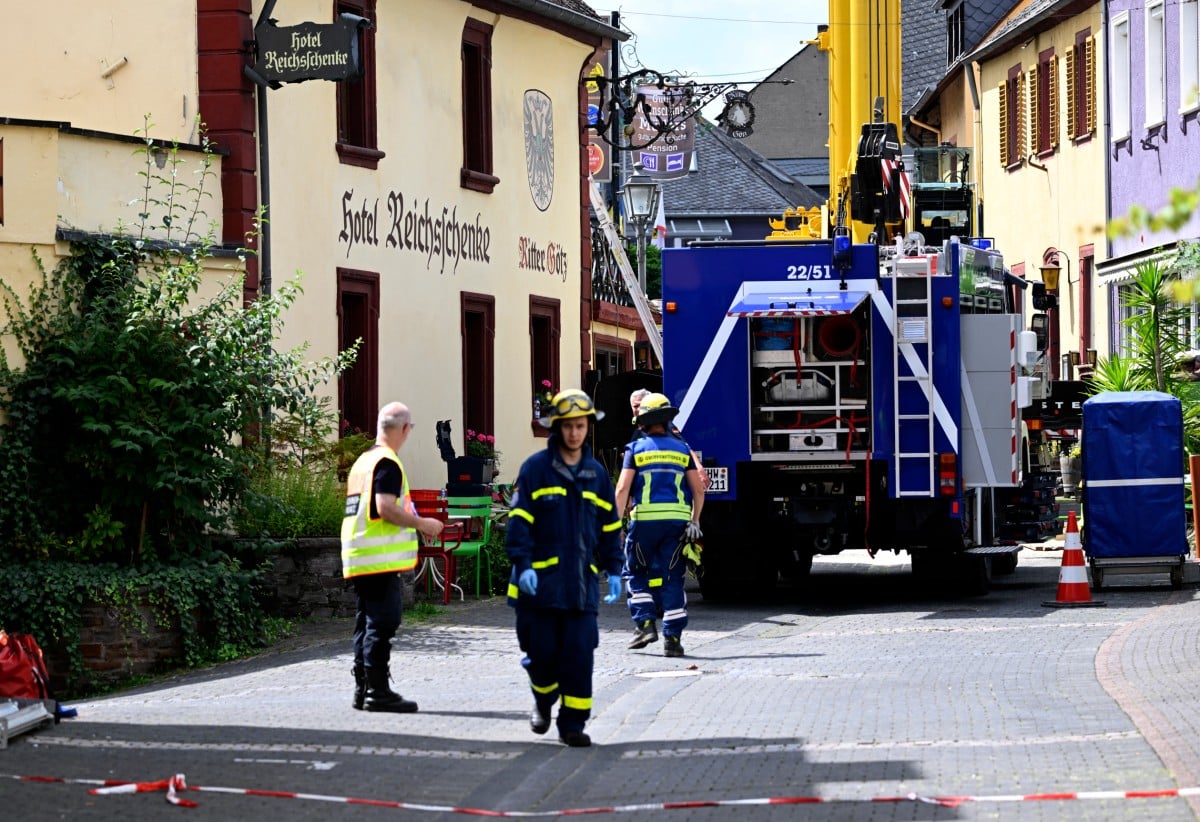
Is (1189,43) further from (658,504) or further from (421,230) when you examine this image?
(658,504)

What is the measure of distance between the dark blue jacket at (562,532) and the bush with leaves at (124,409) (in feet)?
17.4

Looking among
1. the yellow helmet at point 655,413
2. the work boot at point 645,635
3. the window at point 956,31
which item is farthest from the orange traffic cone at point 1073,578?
the window at point 956,31

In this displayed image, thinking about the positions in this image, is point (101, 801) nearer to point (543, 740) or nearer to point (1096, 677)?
point (543, 740)

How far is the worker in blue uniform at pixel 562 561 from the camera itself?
32.8ft

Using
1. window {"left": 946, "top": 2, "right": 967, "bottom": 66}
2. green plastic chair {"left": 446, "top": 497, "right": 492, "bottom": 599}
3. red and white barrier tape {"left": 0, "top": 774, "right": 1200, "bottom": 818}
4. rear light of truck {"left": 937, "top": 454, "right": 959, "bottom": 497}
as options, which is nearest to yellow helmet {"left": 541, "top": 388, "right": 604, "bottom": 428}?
red and white barrier tape {"left": 0, "top": 774, "right": 1200, "bottom": 818}

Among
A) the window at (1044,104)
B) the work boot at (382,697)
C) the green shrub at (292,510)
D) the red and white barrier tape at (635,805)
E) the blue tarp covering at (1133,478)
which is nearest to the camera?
the red and white barrier tape at (635,805)

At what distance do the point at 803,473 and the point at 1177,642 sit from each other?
487 centimetres

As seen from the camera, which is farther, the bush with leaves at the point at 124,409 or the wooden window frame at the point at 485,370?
the wooden window frame at the point at 485,370

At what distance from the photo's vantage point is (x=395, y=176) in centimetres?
2217

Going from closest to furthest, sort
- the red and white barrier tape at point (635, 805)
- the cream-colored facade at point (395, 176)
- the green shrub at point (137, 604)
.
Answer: the red and white barrier tape at point (635, 805) → the green shrub at point (137, 604) → the cream-colored facade at point (395, 176)

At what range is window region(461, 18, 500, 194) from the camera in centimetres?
2419

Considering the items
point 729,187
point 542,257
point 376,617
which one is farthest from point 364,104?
point 729,187

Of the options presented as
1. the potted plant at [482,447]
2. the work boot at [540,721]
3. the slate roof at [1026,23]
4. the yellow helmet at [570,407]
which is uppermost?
the slate roof at [1026,23]

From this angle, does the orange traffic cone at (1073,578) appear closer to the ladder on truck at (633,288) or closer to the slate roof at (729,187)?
the ladder on truck at (633,288)
